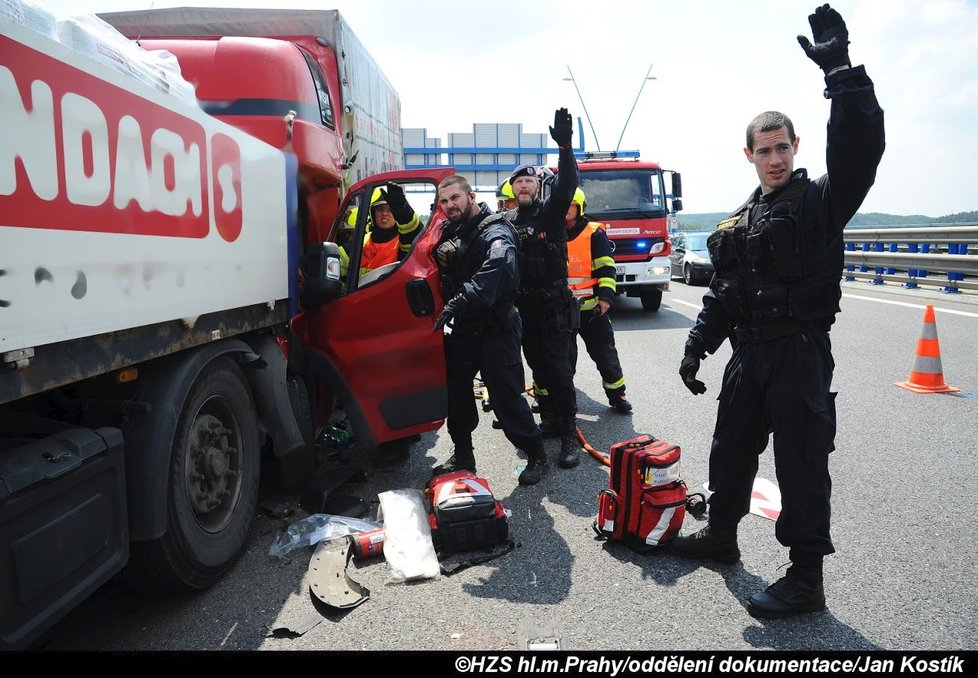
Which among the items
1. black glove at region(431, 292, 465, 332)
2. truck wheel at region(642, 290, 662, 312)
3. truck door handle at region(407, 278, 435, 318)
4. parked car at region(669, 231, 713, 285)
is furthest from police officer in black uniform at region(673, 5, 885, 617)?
parked car at region(669, 231, 713, 285)

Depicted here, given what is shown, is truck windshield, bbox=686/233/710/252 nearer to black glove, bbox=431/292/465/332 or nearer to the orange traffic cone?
the orange traffic cone

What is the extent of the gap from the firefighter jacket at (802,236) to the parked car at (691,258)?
15.2m

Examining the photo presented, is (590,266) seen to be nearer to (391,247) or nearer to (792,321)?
(391,247)

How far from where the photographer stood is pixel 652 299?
12148mm

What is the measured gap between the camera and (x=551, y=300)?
16.0 ft

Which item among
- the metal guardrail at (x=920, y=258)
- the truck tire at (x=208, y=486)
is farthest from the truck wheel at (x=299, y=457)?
the metal guardrail at (x=920, y=258)

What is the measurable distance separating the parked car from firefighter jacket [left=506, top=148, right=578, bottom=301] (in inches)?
538

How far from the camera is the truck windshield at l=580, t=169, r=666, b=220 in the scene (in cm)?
1151

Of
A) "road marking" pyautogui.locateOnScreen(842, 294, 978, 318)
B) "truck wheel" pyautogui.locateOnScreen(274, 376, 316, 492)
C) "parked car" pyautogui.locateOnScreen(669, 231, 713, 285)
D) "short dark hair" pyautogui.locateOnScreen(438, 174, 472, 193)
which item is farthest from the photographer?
"parked car" pyautogui.locateOnScreen(669, 231, 713, 285)

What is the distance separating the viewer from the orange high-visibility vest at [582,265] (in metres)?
6.02

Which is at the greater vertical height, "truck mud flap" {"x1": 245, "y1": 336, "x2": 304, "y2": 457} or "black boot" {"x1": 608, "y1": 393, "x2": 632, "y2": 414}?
"truck mud flap" {"x1": 245, "y1": 336, "x2": 304, "y2": 457}

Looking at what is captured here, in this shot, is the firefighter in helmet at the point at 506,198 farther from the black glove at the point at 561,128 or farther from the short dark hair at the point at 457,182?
the short dark hair at the point at 457,182

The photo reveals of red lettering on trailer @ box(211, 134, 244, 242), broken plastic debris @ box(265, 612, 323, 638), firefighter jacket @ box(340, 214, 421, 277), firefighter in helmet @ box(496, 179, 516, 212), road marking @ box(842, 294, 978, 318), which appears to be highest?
firefighter in helmet @ box(496, 179, 516, 212)

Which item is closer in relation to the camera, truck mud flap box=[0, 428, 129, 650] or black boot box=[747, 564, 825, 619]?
truck mud flap box=[0, 428, 129, 650]
